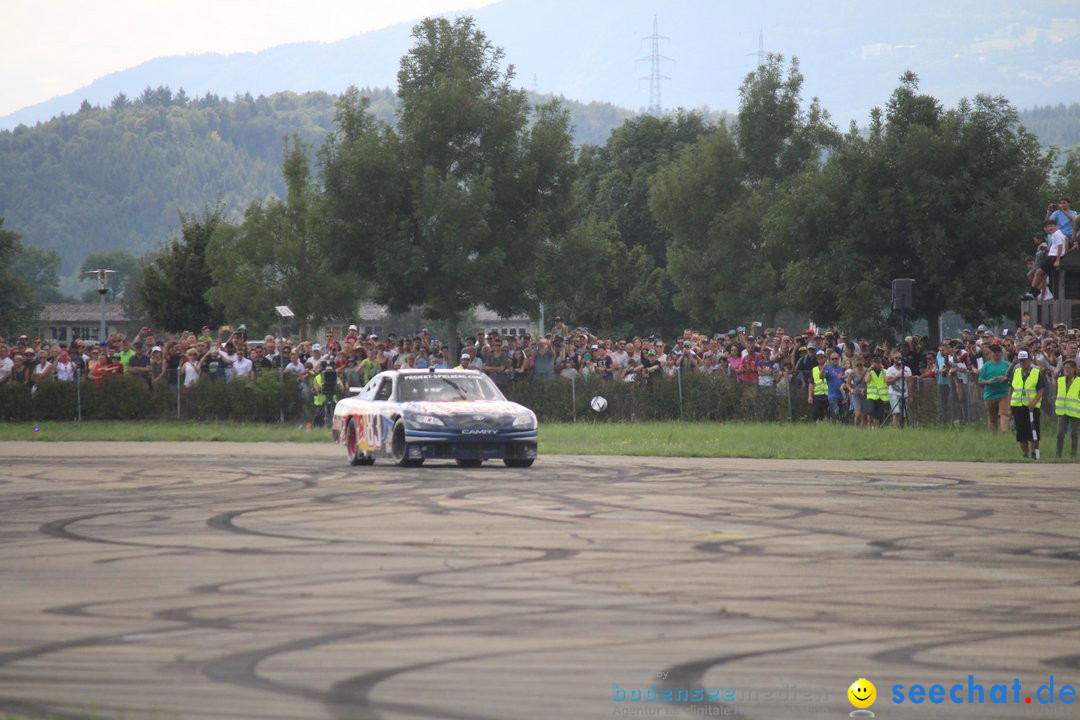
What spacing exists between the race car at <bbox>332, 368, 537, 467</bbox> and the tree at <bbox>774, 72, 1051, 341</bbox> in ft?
70.0

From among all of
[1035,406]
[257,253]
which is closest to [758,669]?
[1035,406]

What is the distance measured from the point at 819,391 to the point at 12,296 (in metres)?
78.6

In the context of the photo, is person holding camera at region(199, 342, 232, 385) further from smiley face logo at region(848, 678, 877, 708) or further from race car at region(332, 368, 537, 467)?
smiley face logo at region(848, 678, 877, 708)

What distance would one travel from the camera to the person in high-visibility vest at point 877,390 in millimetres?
29047

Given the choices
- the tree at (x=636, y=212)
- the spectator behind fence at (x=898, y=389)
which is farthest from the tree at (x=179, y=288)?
the spectator behind fence at (x=898, y=389)

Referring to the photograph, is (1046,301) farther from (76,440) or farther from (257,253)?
(257,253)

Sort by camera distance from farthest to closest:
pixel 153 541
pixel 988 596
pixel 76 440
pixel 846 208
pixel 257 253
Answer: pixel 257 253
pixel 846 208
pixel 76 440
pixel 153 541
pixel 988 596

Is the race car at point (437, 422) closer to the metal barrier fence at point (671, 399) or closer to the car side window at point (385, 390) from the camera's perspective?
the car side window at point (385, 390)

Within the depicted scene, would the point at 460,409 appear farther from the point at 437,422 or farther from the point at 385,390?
the point at 385,390

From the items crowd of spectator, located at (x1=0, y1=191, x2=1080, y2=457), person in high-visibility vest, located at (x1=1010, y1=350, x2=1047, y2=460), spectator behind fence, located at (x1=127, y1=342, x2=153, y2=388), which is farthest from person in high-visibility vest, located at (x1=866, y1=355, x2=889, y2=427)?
spectator behind fence, located at (x1=127, y1=342, x2=153, y2=388)

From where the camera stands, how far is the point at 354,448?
2344 centimetres

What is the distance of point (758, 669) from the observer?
7828 mm

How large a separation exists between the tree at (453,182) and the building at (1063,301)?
51.0 ft

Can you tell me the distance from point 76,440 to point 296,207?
58.8 meters
